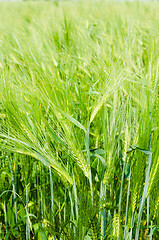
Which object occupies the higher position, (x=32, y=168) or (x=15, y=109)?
(x=15, y=109)

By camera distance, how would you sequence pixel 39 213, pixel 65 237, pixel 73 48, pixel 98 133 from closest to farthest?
1. pixel 65 237
2. pixel 98 133
3. pixel 39 213
4. pixel 73 48

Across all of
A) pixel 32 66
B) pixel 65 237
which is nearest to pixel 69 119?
pixel 65 237

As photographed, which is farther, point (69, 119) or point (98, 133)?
point (98, 133)

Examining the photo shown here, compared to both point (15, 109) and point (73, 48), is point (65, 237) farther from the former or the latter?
point (73, 48)

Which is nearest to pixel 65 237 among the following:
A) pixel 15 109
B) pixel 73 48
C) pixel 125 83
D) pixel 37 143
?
pixel 37 143

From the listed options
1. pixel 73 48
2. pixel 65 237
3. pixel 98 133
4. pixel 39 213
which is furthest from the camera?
pixel 73 48

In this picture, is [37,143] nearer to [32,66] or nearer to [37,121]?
[37,121]

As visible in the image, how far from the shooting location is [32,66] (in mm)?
843

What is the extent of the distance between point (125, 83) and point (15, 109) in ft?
1.02

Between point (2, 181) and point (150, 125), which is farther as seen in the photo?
point (2, 181)

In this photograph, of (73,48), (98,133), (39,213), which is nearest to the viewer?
(98,133)

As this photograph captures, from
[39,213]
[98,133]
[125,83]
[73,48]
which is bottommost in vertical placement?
[39,213]

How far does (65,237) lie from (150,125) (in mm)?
300

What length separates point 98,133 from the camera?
711mm
